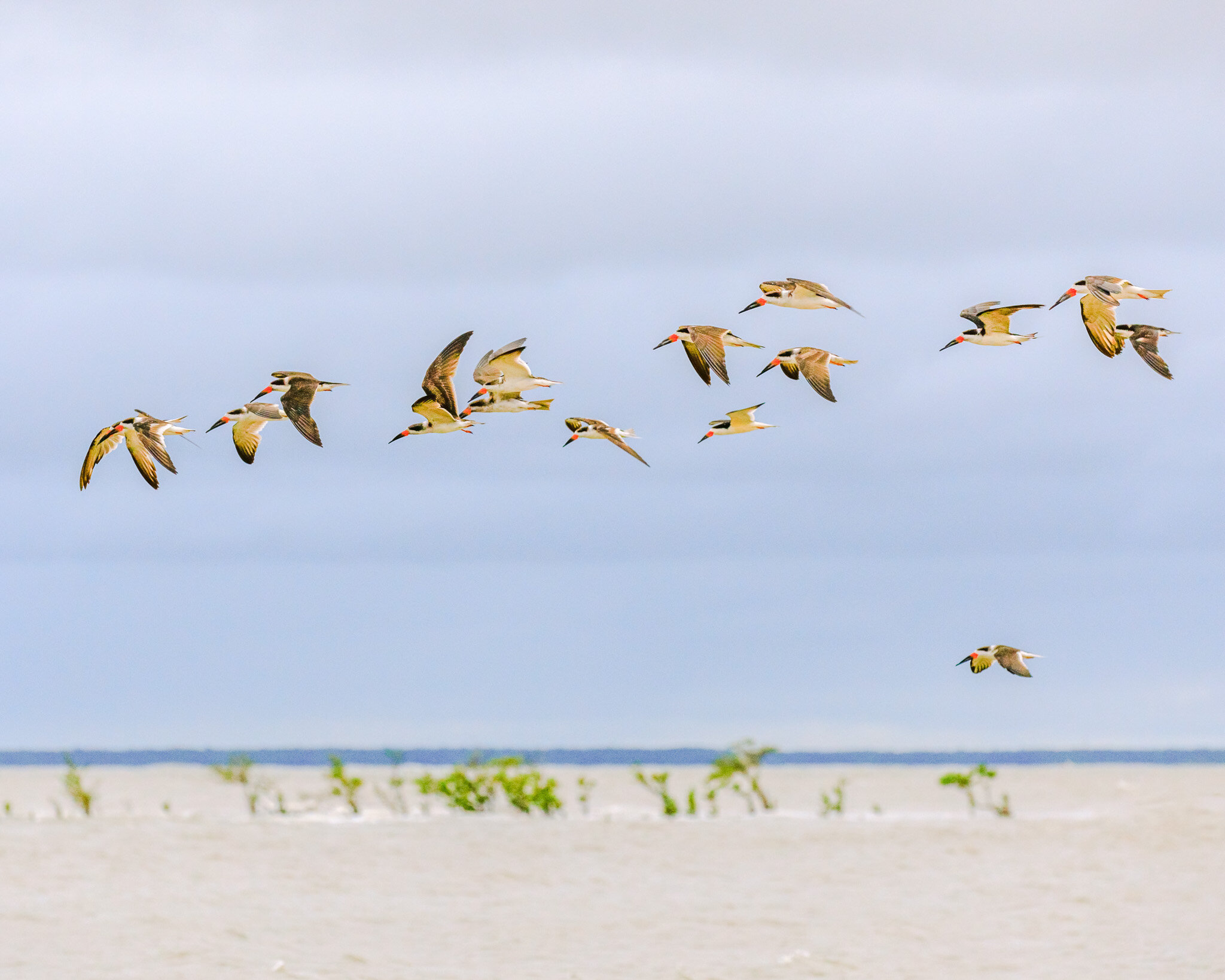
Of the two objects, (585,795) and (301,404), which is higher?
(301,404)

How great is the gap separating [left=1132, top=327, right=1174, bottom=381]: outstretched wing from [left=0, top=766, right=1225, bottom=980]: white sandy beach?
2122cm

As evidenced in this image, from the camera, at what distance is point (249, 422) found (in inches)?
423

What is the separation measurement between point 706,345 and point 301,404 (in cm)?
296

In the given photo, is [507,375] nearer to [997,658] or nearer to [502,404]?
[502,404]

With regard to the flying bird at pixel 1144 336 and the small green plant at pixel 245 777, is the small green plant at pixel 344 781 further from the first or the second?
the flying bird at pixel 1144 336

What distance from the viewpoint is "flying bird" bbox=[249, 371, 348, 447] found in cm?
928

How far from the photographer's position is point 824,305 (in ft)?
35.7

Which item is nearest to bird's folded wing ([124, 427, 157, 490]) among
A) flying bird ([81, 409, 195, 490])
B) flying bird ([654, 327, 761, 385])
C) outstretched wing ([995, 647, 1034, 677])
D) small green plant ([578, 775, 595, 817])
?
flying bird ([81, 409, 195, 490])

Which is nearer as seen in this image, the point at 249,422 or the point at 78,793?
the point at 249,422

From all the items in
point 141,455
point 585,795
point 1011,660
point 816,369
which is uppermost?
point 816,369

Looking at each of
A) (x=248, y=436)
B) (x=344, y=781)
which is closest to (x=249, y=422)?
(x=248, y=436)

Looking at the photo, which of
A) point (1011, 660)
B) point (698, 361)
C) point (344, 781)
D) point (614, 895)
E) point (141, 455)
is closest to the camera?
point (1011, 660)

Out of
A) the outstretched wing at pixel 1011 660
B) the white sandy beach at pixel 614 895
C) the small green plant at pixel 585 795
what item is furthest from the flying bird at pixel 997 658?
the small green plant at pixel 585 795

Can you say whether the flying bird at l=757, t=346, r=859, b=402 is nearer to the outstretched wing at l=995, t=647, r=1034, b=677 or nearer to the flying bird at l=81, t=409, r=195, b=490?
the outstretched wing at l=995, t=647, r=1034, b=677
